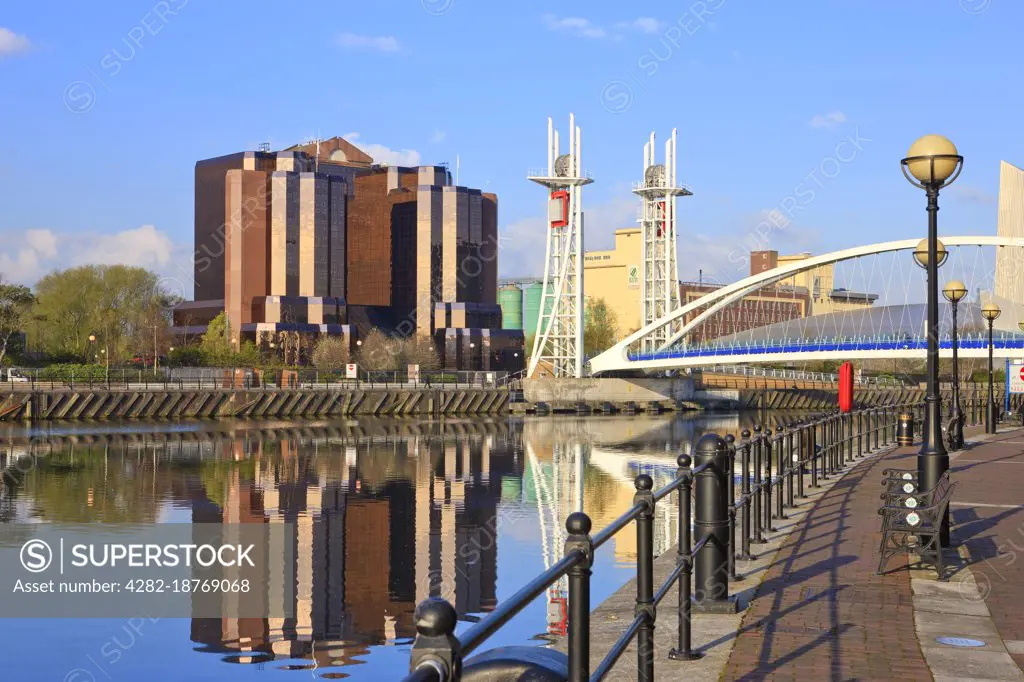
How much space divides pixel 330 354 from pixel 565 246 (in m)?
23.5

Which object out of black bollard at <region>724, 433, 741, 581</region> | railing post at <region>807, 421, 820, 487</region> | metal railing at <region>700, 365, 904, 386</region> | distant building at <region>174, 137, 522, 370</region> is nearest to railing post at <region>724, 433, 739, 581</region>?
black bollard at <region>724, 433, 741, 581</region>

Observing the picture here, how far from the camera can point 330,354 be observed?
103562 millimetres

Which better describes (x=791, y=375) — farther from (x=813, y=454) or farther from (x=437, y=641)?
(x=437, y=641)

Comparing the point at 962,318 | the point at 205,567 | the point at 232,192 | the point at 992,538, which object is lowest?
the point at 205,567

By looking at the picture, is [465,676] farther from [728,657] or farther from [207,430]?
[207,430]

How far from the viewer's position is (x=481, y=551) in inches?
840

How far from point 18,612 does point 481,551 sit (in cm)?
814

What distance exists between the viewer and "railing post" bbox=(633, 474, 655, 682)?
5.91 m

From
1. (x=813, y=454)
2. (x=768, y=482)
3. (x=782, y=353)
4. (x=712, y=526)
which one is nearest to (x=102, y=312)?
(x=782, y=353)

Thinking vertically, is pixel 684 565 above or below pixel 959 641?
above

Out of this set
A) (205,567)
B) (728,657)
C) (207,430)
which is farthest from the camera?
(207,430)

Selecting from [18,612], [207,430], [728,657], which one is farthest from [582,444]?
[728,657]

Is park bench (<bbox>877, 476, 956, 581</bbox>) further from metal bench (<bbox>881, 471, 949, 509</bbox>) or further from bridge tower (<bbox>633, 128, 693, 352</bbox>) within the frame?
bridge tower (<bbox>633, 128, 693, 352</bbox>)

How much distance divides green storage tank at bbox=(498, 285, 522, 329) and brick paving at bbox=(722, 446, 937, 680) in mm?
173921
